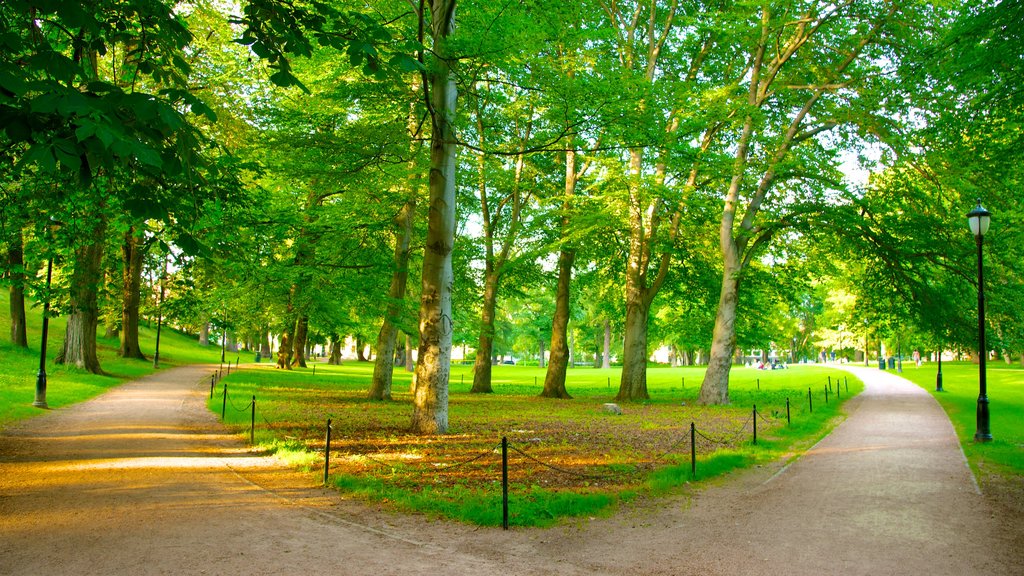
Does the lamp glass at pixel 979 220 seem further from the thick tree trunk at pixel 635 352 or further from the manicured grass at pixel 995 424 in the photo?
the thick tree trunk at pixel 635 352

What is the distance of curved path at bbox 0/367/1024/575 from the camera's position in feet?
19.9

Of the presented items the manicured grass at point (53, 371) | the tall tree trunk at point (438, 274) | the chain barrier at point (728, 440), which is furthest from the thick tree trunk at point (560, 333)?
the manicured grass at point (53, 371)

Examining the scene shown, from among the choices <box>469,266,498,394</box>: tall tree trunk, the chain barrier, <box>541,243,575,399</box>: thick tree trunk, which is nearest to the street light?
the chain barrier

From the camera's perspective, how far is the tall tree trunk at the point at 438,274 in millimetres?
12312

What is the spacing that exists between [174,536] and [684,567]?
5.31 metres

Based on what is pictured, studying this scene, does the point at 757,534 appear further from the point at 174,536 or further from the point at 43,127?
the point at 43,127

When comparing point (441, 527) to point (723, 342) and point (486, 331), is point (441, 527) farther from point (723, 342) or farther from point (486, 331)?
point (486, 331)

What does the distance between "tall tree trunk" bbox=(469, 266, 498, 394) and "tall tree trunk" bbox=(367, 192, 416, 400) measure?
5.05 metres

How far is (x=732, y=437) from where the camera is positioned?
14406 mm

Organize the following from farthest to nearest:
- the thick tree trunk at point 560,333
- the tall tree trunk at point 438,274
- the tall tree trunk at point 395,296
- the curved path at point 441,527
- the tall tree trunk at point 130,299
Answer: the tall tree trunk at point 130,299, the thick tree trunk at point 560,333, the tall tree trunk at point 395,296, the tall tree trunk at point 438,274, the curved path at point 441,527

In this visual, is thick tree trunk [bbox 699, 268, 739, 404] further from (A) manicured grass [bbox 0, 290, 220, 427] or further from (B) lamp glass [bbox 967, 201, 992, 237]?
(A) manicured grass [bbox 0, 290, 220, 427]

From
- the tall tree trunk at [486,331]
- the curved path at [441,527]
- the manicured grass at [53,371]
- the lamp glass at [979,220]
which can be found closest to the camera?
the curved path at [441,527]

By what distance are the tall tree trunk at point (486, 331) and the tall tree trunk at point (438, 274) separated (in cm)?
1301

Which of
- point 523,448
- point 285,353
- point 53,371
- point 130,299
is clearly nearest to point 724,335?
point 523,448
